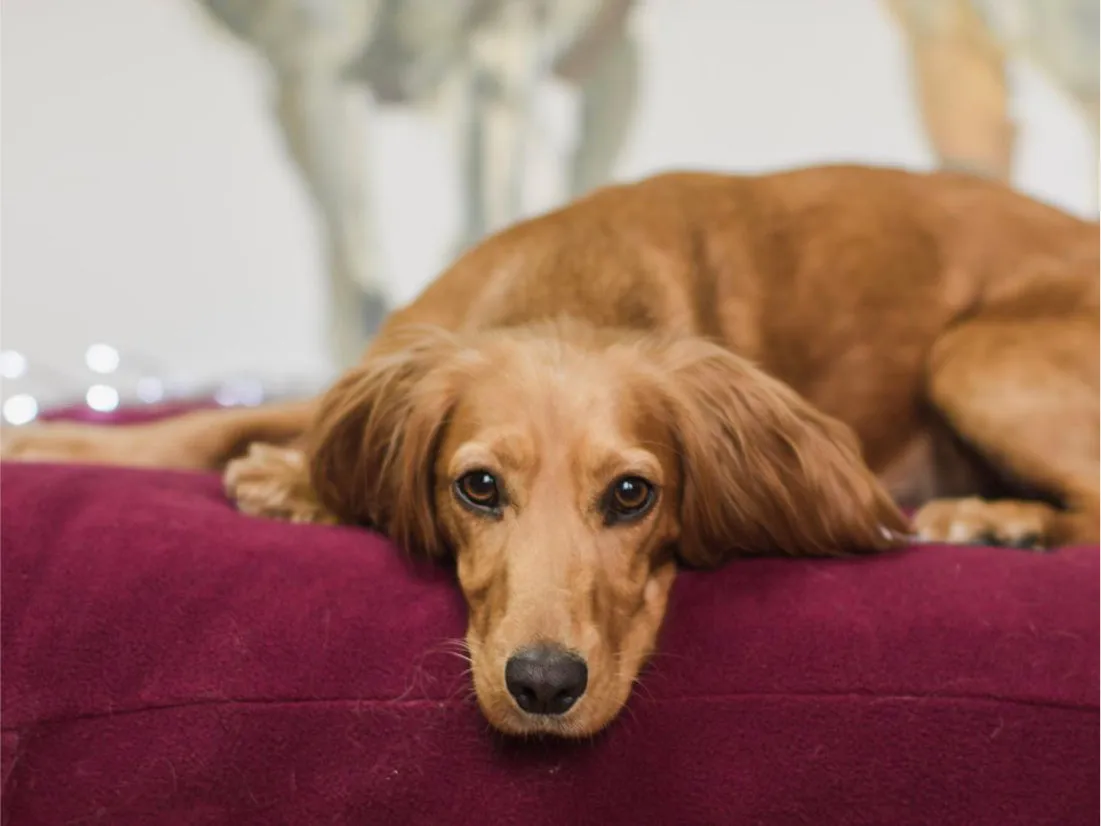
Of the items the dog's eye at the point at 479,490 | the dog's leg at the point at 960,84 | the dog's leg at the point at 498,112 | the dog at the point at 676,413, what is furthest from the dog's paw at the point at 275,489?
the dog's leg at the point at 960,84

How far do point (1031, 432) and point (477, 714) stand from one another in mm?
1147

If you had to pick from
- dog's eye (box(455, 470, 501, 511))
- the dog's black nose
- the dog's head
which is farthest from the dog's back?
the dog's black nose

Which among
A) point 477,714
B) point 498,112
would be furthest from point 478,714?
point 498,112

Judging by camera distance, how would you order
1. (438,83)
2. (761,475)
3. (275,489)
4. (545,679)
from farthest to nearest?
Result: (438,83)
(275,489)
(761,475)
(545,679)

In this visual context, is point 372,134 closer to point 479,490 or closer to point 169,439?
point 169,439

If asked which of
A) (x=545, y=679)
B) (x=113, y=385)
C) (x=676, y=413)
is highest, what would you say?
(x=676, y=413)

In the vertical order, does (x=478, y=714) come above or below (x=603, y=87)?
below

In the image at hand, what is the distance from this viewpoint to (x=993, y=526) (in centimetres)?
175

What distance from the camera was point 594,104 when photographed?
3.24 metres

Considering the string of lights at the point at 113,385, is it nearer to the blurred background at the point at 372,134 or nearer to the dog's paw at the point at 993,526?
the blurred background at the point at 372,134

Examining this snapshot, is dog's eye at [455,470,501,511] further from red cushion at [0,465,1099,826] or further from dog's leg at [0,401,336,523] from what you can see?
dog's leg at [0,401,336,523]

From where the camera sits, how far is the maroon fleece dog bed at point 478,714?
117 centimetres

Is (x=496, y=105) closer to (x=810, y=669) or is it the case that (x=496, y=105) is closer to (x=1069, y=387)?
(x=1069, y=387)

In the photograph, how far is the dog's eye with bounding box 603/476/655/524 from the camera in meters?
1.37
